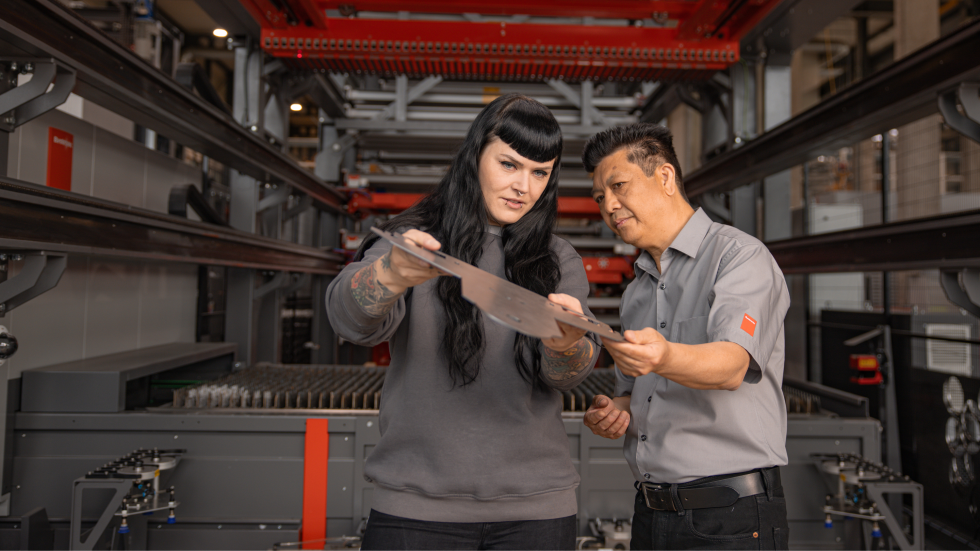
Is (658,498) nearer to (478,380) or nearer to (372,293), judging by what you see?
(478,380)

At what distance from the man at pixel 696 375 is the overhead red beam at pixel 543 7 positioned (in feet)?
5.99

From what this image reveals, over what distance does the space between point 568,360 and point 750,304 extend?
38cm

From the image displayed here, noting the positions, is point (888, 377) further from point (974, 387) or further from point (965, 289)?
point (965, 289)

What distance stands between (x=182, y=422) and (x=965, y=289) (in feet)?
8.88

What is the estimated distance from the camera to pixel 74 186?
8.58 feet

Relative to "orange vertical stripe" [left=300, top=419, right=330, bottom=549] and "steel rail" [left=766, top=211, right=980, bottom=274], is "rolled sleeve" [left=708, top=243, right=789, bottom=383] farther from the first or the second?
"orange vertical stripe" [left=300, top=419, right=330, bottom=549]

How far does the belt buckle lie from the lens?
4.07 feet

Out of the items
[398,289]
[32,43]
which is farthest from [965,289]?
[32,43]

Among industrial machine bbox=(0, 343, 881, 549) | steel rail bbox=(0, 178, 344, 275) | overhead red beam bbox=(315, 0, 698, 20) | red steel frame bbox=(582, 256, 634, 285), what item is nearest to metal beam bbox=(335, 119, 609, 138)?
red steel frame bbox=(582, 256, 634, 285)

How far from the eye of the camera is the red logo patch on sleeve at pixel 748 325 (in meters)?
1.06

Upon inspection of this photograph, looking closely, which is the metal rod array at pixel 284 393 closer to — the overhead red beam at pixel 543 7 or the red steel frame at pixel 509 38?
the red steel frame at pixel 509 38

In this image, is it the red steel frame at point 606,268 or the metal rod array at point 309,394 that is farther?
the red steel frame at point 606,268

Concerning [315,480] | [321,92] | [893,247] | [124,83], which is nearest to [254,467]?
[315,480]

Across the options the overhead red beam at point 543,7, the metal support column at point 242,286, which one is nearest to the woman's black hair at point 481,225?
the overhead red beam at point 543,7
